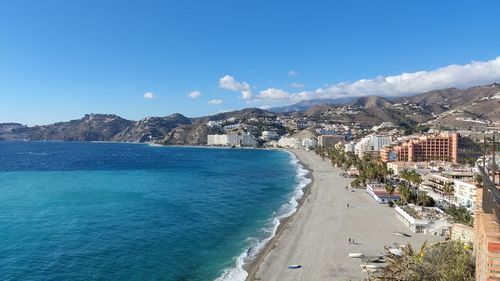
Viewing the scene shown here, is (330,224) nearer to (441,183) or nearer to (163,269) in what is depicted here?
(163,269)

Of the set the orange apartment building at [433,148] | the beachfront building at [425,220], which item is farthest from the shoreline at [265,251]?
the orange apartment building at [433,148]

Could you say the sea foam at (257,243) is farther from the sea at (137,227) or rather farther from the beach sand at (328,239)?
the beach sand at (328,239)

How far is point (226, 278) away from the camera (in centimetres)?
3033

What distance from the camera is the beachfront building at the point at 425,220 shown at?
134 feet

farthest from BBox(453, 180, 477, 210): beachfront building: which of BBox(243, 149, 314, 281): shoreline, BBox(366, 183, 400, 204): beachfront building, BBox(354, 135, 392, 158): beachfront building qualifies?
BBox(354, 135, 392, 158): beachfront building

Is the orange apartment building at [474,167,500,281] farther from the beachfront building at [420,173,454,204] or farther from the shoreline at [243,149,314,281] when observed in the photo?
the beachfront building at [420,173,454,204]

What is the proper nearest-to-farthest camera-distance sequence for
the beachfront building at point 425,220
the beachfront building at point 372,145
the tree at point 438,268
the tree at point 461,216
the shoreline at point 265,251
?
1. the tree at point 438,268
2. the shoreline at point 265,251
3. the tree at point 461,216
4. the beachfront building at point 425,220
5. the beachfront building at point 372,145

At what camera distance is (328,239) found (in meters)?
39.7

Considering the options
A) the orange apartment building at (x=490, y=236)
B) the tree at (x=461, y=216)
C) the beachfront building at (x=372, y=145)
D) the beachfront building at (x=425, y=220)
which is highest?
the beachfront building at (x=372, y=145)

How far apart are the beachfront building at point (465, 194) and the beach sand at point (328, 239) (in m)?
9.07

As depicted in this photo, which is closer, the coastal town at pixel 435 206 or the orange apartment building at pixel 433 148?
the coastal town at pixel 435 206

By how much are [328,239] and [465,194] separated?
80.7 feet

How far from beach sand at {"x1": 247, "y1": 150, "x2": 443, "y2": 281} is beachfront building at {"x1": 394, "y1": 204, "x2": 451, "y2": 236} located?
90 cm

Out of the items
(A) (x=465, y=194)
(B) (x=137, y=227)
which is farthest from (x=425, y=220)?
(B) (x=137, y=227)
